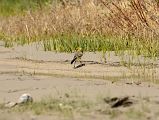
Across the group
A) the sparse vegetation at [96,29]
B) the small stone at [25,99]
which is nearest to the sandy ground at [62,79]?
the small stone at [25,99]

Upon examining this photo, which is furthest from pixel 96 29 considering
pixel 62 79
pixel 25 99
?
pixel 25 99

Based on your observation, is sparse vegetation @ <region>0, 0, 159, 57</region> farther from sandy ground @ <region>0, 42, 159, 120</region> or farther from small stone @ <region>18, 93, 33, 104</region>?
small stone @ <region>18, 93, 33, 104</region>

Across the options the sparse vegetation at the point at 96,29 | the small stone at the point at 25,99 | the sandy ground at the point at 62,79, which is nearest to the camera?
the small stone at the point at 25,99

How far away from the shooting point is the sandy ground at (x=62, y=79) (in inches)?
184

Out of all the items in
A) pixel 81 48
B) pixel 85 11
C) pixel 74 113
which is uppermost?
pixel 85 11

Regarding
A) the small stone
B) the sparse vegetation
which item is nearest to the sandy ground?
the small stone

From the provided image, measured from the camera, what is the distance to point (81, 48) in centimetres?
740

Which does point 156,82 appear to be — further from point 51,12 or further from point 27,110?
point 51,12

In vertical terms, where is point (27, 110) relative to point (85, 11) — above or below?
below

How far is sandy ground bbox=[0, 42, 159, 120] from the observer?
4676 millimetres

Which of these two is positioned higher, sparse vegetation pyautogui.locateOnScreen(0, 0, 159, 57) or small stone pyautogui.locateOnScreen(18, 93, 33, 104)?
sparse vegetation pyautogui.locateOnScreen(0, 0, 159, 57)

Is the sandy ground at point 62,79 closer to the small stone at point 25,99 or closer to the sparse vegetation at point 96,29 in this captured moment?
the small stone at point 25,99

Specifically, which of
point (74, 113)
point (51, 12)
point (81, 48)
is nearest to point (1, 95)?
point (74, 113)

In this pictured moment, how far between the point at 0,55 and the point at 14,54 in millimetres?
220
